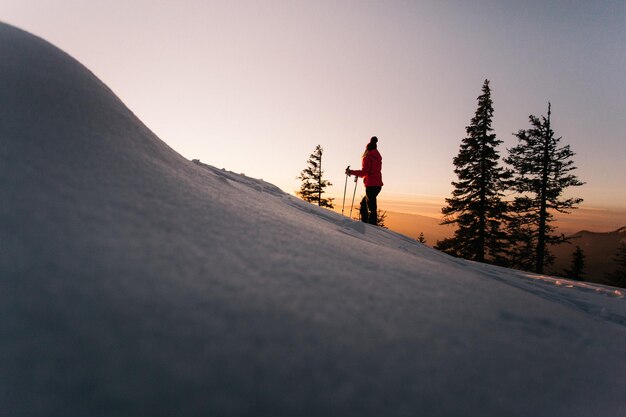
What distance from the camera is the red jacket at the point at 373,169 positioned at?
27.8ft

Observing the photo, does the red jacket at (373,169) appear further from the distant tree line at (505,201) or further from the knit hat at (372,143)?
the distant tree line at (505,201)

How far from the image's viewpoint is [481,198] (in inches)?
824

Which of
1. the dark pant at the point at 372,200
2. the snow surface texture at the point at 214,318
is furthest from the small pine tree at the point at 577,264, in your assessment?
the snow surface texture at the point at 214,318

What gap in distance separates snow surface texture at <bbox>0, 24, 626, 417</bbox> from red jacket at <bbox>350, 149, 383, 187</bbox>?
23.1 ft

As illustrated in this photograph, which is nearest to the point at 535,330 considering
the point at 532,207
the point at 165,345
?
the point at 165,345

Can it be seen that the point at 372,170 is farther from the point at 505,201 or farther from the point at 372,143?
the point at 505,201

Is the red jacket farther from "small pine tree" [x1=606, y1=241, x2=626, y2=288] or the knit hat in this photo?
"small pine tree" [x1=606, y1=241, x2=626, y2=288]

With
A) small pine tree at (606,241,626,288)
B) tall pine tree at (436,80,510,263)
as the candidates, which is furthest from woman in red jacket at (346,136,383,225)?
small pine tree at (606,241,626,288)

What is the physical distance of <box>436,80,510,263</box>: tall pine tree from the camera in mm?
20719

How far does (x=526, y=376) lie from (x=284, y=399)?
844 mm

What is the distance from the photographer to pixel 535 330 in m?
1.32

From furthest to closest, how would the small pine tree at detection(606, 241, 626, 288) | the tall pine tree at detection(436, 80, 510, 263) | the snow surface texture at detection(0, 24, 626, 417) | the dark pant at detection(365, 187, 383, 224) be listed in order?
the small pine tree at detection(606, 241, 626, 288) < the tall pine tree at detection(436, 80, 510, 263) < the dark pant at detection(365, 187, 383, 224) < the snow surface texture at detection(0, 24, 626, 417)

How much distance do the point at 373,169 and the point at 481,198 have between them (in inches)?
623

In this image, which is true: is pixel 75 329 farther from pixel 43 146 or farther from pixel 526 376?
pixel 526 376
